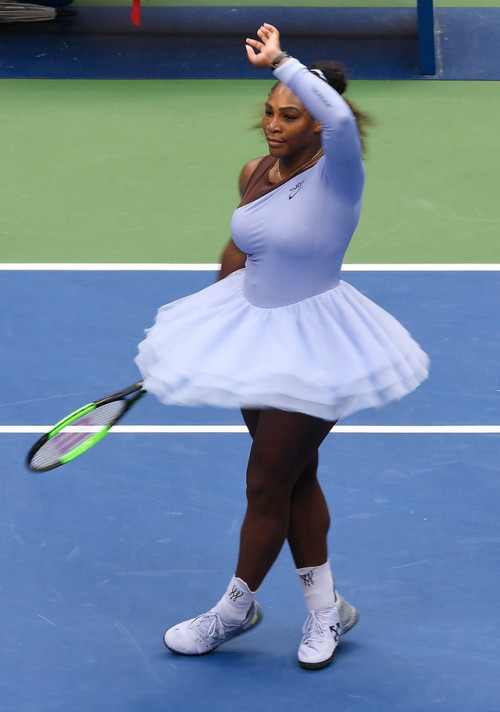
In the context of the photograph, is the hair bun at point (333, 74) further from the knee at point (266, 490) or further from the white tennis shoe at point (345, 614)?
the white tennis shoe at point (345, 614)

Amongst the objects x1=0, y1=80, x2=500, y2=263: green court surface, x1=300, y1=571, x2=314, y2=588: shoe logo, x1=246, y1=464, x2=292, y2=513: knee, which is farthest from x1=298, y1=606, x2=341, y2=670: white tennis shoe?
x1=0, y1=80, x2=500, y2=263: green court surface

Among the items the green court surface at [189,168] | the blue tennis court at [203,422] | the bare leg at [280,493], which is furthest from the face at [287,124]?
the green court surface at [189,168]

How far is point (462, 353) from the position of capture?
6.43 m

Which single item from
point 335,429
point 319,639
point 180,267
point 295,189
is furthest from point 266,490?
point 180,267

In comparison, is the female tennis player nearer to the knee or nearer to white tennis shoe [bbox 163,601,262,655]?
the knee

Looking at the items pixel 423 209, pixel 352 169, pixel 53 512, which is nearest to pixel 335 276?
pixel 352 169

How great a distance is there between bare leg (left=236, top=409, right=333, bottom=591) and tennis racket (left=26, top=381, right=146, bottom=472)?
19.8 inches

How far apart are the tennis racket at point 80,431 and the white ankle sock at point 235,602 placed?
70 centimetres

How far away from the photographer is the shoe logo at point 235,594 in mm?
4262

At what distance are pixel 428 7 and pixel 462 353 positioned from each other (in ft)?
15.7

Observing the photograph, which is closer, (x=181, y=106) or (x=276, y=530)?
(x=276, y=530)

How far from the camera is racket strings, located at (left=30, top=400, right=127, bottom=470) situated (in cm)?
432

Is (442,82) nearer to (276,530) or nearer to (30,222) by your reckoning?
(30,222)

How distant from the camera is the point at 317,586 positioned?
14.1 ft
